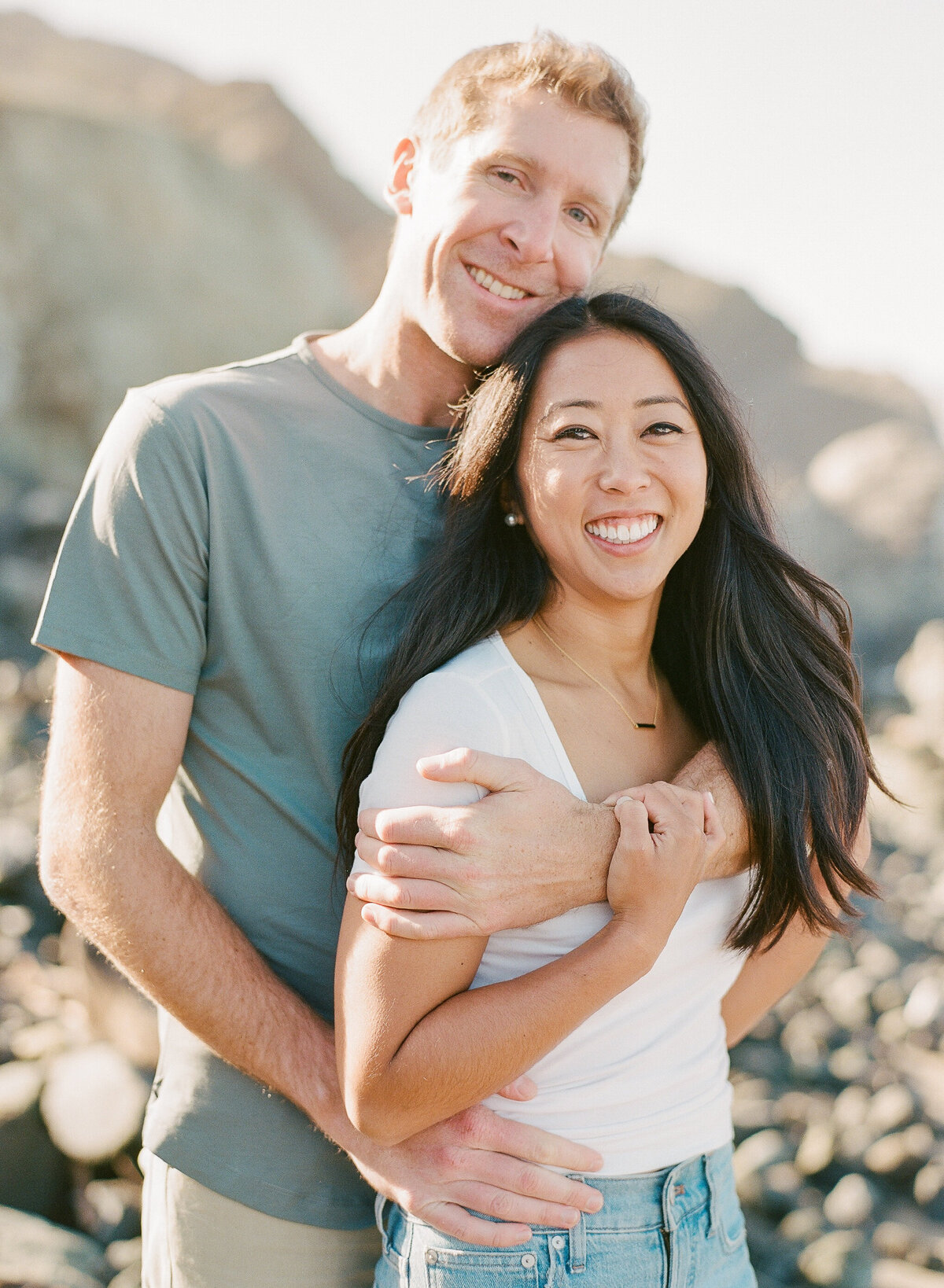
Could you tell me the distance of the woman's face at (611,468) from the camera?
2010 millimetres

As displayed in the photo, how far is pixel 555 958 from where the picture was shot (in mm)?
1830

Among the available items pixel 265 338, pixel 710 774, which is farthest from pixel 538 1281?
pixel 265 338

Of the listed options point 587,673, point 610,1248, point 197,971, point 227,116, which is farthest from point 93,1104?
point 227,116

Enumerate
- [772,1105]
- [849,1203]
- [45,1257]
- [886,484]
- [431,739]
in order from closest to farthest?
[431,739], [45,1257], [849,1203], [772,1105], [886,484]

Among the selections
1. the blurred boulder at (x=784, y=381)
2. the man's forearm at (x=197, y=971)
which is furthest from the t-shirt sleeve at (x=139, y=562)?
the blurred boulder at (x=784, y=381)

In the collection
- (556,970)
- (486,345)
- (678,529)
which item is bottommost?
(556,970)

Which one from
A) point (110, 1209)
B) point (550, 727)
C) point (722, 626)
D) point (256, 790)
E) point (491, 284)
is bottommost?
point (110, 1209)

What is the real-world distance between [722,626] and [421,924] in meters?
0.96

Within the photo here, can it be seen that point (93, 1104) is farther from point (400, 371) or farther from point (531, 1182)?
point (400, 371)

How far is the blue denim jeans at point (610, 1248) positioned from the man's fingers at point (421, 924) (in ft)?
1.66

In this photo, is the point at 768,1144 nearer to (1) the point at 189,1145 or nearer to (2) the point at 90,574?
(1) the point at 189,1145

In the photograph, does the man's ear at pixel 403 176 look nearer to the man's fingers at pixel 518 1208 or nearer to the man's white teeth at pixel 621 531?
the man's white teeth at pixel 621 531

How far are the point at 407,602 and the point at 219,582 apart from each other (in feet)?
1.16

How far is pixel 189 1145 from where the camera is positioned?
2035mm
